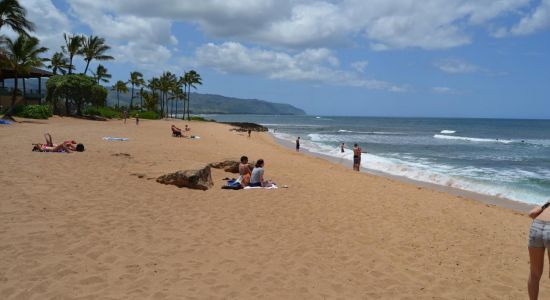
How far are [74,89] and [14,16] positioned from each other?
14690mm

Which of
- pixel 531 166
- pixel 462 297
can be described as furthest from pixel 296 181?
pixel 531 166

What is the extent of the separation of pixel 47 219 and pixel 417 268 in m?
5.58

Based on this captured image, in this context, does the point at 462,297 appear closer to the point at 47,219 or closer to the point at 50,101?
the point at 47,219

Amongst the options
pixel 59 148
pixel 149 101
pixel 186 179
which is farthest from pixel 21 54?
pixel 149 101

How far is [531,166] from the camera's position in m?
25.2

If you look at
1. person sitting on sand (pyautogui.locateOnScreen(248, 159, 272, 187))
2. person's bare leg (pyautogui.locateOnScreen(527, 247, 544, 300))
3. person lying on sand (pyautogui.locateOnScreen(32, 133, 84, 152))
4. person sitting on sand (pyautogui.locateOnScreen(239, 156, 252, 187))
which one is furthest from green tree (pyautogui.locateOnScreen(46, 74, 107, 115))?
person's bare leg (pyautogui.locateOnScreen(527, 247, 544, 300))

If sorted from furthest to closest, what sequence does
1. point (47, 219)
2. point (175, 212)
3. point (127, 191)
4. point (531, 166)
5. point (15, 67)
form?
point (15, 67) < point (531, 166) < point (127, 191) < point (175, 212) < point (47, 219)

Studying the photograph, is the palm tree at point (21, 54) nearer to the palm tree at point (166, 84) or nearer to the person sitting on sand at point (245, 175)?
the person sitting on sand at point (245, 175)

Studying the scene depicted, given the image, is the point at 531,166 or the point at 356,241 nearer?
the point at 356,241

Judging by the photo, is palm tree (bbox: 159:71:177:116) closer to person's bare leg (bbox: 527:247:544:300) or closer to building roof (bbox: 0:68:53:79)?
building roof (bbox: 0:68:53:79)

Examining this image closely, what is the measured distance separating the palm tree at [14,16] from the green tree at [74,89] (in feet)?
41.2

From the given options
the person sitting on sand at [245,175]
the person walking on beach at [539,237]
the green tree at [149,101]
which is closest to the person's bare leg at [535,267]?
the person walking on beach at [539,237]

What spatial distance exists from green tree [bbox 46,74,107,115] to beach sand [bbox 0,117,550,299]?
1358 inches

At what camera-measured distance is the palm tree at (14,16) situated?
27391mm
